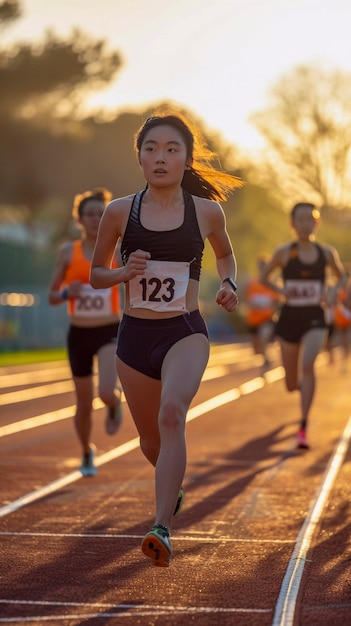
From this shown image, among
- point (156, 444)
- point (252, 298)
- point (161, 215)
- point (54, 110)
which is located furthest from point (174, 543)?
point (54, 110)

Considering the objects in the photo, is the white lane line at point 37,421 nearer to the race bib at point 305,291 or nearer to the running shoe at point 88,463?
the race bib at point 305,291

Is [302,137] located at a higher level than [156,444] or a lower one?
higher

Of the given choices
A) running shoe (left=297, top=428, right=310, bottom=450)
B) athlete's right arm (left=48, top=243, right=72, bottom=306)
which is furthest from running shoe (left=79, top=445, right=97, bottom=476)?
running shoe (left=297, top=428, right=310, bottom=450)

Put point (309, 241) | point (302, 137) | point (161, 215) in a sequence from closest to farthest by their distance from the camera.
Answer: point (161, 215) → point (309, 241) → point (302, 137)

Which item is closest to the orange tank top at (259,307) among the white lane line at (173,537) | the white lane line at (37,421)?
the white lane line at (37,421)

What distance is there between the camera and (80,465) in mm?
11672

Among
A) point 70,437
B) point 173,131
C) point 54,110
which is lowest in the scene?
point 70,437

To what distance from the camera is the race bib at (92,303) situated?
11.1 m

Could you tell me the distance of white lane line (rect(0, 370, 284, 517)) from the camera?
9320 millimetres

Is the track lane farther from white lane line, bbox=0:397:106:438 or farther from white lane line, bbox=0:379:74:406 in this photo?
white lane line, bbox=0:379:74:406

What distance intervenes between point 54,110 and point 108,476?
124 ft

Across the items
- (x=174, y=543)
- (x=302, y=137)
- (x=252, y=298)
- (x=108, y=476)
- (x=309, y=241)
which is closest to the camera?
(x=174, y=543)

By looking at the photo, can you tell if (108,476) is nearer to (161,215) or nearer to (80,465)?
(80,465)

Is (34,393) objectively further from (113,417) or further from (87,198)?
(87,198)
